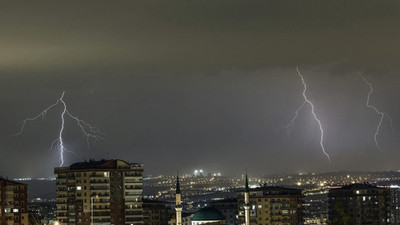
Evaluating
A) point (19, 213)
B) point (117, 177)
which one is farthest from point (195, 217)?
point (19, 213)

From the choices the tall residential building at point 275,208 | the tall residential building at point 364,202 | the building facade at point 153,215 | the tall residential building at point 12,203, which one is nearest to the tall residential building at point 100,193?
the tall residential building at point 12,203

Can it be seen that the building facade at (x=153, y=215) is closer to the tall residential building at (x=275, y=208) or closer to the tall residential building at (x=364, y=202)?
the tall residential building at (x=275, y=208)

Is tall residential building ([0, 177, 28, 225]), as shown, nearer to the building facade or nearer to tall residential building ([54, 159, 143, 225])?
tall residential building ([54, 159, 143, 225])

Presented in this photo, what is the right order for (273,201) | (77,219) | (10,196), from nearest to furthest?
(10,196), (77,219), (273,201)

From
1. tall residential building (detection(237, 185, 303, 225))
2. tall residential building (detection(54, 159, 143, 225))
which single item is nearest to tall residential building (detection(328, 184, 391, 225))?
tall residential building (detection(237, 185, 303, 225))

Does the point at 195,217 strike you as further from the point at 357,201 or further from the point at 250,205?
the point at 357,201

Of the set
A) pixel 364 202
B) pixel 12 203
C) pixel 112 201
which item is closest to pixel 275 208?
pixel 112 201
